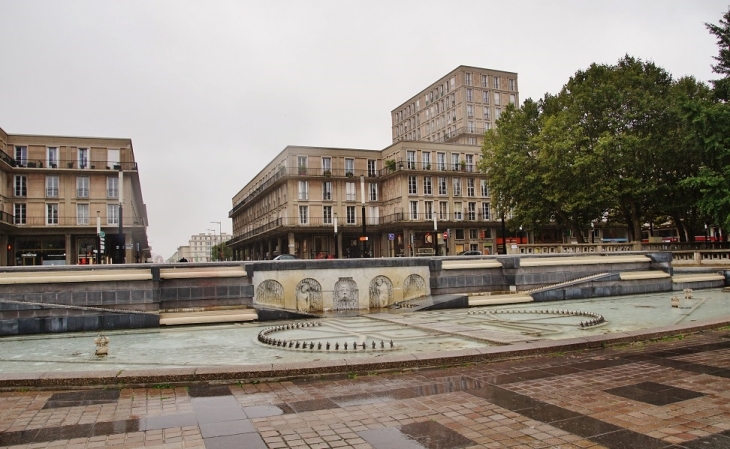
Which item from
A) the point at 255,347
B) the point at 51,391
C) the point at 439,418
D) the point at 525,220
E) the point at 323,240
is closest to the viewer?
the point at 439,418

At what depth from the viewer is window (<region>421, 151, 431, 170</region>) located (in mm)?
62969

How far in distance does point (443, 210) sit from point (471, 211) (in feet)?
12.6

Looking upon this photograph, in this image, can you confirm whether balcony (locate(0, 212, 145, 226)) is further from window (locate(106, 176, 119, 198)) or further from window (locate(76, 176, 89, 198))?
window (locate(106, 176, 119, 198))

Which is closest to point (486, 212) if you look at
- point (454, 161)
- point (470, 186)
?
point (470, 186)

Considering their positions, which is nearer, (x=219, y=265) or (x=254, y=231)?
(x=219, y=265)

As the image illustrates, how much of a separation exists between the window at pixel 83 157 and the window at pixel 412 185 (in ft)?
108

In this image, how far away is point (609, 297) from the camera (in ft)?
64.0

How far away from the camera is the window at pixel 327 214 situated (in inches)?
2386

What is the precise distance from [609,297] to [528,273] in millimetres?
3160

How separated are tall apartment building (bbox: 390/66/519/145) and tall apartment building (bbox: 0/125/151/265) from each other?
158 feet

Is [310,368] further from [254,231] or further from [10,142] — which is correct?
[254,231]

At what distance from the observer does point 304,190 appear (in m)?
60.7

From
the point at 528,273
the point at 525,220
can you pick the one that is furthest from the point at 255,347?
the point at 525,220

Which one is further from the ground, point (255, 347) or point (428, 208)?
point (428, 208)
